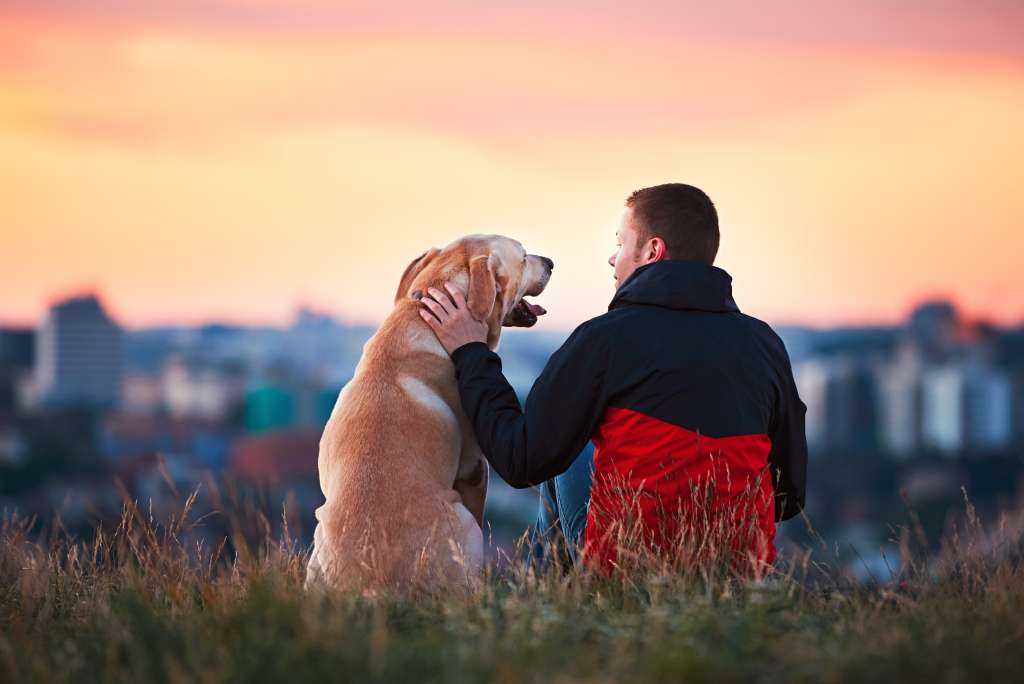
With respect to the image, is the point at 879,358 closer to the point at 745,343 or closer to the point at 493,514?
the point at 493,514

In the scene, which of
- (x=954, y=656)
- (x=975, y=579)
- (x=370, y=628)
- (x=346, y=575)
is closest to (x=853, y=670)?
(x=954, y=656)

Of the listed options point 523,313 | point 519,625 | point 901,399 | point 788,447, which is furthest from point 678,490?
point 901,399

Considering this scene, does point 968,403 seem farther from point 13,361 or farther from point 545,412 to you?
point 545,412

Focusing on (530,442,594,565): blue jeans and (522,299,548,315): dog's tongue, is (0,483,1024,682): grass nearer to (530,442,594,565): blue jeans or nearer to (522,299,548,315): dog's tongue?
(530,442,594,565): blue jeans

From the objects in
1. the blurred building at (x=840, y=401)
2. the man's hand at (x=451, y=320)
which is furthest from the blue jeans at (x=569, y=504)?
the blurred building at (x=840, y=401)

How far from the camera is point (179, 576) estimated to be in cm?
466

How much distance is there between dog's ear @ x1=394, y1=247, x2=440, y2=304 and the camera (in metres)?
5.43

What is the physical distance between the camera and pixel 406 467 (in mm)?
4492

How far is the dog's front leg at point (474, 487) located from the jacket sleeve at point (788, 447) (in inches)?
46.3

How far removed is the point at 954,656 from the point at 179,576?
9.59ft

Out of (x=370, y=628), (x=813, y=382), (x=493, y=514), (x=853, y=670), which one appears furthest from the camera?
(x=813, y=382)

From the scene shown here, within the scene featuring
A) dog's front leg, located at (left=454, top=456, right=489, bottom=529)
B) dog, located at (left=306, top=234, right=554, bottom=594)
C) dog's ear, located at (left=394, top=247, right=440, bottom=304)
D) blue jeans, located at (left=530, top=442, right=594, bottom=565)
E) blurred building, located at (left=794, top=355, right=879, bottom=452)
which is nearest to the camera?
dog, located at (left=306, top=234, right=554, bottom=594)

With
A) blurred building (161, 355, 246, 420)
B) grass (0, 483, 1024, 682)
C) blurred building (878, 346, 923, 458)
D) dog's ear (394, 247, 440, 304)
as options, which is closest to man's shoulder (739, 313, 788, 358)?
grass (0, 483, 1024, 682)

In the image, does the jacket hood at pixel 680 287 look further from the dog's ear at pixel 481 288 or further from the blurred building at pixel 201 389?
the blurred building at pixel 201 389
